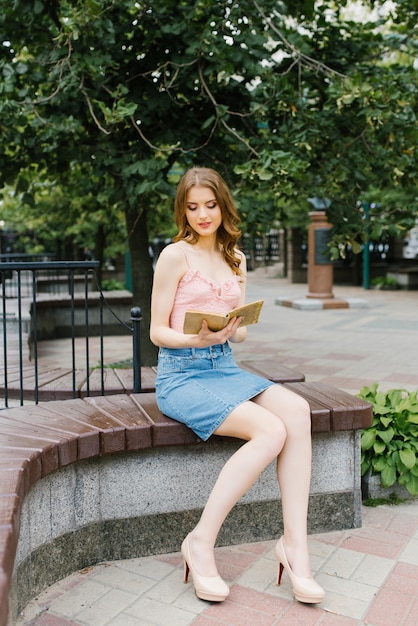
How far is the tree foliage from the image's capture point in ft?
16.8

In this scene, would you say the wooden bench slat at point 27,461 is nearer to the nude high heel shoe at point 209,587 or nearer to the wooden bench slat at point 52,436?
the wooden bench slat at point 52,436

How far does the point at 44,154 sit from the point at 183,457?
419 centimetres

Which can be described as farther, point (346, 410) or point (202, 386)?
point (346, 410)

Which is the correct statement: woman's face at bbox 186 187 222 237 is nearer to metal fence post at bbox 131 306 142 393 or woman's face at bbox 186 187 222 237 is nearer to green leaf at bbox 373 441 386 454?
metal fence post at bbox 131 306 142 393

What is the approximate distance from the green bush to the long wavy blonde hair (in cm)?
129

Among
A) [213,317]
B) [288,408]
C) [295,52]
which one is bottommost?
[288,408]

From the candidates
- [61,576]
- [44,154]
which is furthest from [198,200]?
[44,154]

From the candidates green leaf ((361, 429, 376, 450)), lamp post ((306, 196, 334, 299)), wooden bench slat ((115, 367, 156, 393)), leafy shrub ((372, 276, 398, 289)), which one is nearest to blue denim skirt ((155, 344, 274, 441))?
green leaf ((361, 429, 376, 450))

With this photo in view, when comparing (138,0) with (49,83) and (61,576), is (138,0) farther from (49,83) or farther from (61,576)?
(61,576)

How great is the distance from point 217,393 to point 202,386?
85 mm

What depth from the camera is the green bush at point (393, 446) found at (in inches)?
152

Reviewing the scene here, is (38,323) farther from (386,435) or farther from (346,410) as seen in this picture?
(346,410)

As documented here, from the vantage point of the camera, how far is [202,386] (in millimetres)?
3088

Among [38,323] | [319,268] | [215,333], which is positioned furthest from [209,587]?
[319,268]
